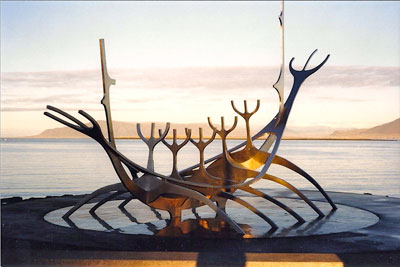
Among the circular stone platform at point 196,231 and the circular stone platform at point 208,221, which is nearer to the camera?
the circular stone platform at point 196,231

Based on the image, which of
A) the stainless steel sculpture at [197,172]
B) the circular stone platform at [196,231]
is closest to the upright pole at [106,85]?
the stainless steel sculpture at [197,172]

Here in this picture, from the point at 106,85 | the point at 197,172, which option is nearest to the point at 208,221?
the point at 197,172

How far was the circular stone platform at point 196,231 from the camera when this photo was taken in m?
8.61

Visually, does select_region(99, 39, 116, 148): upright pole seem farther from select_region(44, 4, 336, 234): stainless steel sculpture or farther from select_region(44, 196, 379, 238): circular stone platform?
select_region(44, 196, 379, 238): circular stone platform

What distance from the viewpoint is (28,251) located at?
8.50 meters

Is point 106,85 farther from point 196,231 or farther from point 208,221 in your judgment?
point 208,221

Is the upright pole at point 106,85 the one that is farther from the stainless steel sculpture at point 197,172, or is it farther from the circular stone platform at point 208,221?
the circular stone platform at point 208,221

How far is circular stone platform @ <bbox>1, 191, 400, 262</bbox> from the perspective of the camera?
28.2 feet

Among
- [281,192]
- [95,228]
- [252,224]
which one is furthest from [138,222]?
[281,192]

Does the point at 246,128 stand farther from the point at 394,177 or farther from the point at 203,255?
the point at 394,177

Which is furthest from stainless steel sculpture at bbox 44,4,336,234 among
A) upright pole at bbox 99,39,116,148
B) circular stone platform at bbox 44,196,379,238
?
circular stone platform at bbox 44,196,379,238

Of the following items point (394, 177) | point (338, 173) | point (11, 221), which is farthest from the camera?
point (338, 173)

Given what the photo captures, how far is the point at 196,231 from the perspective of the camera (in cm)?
999

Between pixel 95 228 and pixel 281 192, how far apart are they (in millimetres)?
7097
